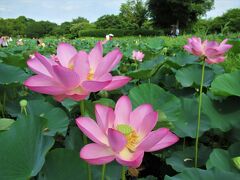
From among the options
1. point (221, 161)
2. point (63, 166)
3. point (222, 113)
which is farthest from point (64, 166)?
point (222, 113)

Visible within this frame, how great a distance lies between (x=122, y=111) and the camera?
547 mm

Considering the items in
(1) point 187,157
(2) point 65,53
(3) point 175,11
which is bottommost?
(1) point 187,157

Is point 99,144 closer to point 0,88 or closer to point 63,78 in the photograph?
point 63,78

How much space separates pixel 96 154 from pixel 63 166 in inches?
6.8

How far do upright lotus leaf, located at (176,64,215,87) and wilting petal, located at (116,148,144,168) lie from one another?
0.82m

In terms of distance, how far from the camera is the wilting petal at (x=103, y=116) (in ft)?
1.64

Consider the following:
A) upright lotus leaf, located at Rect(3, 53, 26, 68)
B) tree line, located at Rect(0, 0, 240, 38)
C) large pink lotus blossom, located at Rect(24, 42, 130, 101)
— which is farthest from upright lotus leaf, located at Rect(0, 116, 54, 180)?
tree line, located at Rect(0, 0, 240, 38)

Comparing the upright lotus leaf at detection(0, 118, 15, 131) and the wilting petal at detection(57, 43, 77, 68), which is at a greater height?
the wilting petal at detection(57, 43, 77, 68)

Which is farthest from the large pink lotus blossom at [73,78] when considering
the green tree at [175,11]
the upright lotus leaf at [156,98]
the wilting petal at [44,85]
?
the green tree at [175,11]

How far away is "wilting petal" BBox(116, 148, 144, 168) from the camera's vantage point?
0.44 m

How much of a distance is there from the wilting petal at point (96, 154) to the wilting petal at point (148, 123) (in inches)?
2.7

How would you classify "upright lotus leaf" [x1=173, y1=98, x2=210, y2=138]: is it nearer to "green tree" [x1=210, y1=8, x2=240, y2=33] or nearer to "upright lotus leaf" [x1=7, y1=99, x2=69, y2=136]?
"upright lotus leaf" [x1=7, y1=99, x2=69, y2=136]

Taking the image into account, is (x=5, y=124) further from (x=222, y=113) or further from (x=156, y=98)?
(x=222, y=113)

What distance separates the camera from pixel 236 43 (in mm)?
2504
